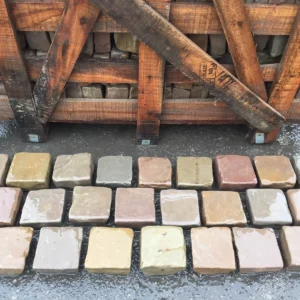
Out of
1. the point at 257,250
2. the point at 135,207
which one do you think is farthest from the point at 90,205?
the point at 257,250

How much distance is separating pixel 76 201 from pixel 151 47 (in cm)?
118

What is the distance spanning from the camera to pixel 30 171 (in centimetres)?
276

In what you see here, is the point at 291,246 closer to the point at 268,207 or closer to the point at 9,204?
the point at 268,207

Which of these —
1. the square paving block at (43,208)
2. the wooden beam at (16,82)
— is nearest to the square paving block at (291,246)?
the square paving block at (43,208)

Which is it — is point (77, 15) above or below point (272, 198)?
above

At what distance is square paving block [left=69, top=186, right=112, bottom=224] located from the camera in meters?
2.53

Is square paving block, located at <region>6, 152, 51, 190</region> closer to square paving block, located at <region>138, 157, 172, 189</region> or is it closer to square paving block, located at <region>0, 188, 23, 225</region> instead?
square paving block, located at <region>0, 188, 23, 225</region>

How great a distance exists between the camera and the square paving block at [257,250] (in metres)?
2.33

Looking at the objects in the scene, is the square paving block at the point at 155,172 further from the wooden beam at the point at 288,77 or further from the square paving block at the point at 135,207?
the wooden beam at the point at 288,77

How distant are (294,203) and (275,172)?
29 cm

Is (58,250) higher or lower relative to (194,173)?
lower

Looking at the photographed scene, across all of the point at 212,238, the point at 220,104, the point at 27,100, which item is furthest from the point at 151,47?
the point at 212,238

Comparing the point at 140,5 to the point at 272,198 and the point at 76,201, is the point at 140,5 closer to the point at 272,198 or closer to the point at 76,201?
the point at 76,201

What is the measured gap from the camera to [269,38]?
8.63 ft
